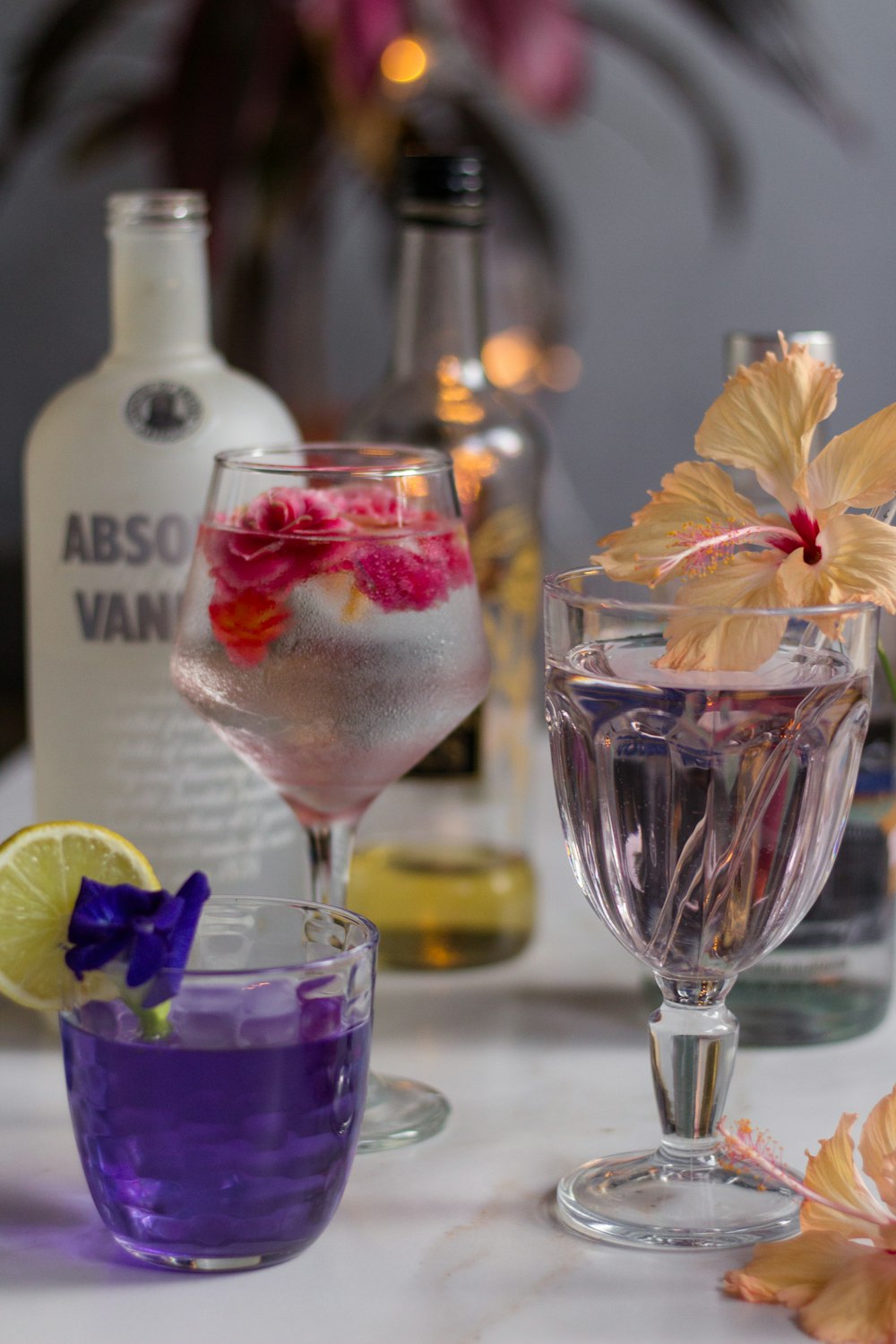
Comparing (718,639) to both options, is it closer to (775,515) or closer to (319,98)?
(775,515)

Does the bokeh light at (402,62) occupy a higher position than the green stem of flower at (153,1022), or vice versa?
the bokeh light at (402,62)

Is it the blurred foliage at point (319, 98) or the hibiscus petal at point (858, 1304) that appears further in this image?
the blurred foliage at point (319, 98)

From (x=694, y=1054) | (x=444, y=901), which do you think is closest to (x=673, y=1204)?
(x=694, y=1054)

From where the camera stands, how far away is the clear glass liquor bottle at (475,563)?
81 cm

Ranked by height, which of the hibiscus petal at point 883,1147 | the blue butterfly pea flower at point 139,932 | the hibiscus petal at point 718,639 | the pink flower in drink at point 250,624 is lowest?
the hibiscus petal at point 883,1147

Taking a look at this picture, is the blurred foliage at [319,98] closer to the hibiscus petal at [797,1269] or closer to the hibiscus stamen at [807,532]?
the hibiscus stamen at [807,532]

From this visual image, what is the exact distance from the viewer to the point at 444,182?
2.50 feet

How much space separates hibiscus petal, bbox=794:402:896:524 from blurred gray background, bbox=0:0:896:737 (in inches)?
61.3

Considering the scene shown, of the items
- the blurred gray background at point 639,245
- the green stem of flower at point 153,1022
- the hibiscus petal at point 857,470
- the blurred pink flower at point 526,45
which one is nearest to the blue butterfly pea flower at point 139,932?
the green stem of flower at point 153,1022

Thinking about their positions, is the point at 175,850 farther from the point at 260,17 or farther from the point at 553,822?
the point at 260,17

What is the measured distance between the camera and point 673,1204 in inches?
21.1

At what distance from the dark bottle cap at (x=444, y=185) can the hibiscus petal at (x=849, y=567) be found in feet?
1.08

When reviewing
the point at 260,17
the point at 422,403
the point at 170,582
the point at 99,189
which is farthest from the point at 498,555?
the point at 99,189

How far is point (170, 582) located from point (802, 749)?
300mm
